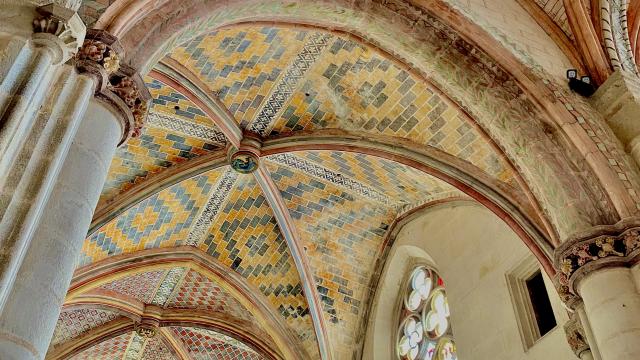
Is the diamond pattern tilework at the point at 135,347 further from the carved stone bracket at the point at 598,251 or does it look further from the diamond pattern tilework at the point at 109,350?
the carved stone bracket at the point at 598,251

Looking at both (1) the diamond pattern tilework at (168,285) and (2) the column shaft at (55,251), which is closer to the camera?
(2) the column shaft at (55,251)

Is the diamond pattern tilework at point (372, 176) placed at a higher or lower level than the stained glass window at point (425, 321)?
higher

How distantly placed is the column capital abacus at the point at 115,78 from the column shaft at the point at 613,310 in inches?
132

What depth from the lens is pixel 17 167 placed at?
2984 millimetres

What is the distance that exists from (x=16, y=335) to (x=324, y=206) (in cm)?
748

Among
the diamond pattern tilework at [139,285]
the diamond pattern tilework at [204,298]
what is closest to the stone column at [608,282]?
the diamond pattern tilework at [204,298]

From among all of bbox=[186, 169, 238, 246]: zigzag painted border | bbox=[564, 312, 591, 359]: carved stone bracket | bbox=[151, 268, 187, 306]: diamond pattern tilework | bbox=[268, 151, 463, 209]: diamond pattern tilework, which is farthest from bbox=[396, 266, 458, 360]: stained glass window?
bbox=[151, 268, 187, 306]: diamond pattern tilework

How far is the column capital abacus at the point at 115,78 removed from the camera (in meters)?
3.90

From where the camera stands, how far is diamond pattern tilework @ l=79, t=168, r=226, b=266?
32.9 feet

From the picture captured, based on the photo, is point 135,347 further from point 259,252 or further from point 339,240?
point 339,240

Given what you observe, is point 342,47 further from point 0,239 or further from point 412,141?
point 0,239

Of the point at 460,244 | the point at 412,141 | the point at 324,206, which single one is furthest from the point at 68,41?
the point at 324,206

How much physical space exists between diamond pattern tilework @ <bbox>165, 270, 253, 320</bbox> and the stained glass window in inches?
104

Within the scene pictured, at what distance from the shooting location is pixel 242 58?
830cm
